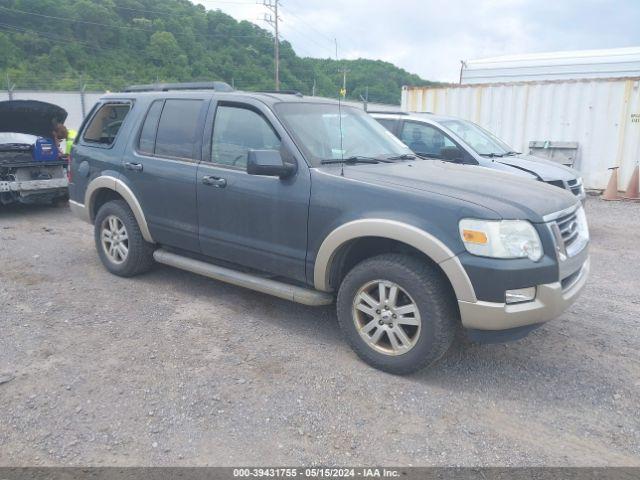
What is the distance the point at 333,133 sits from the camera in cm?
434

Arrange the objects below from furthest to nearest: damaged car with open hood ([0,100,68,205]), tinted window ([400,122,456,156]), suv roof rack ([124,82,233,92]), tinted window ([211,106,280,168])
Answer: damaged car with open hood ([0,100,68,205]) < tinted window ([400,122,456,156]) < suv roof rack ([124,82,233,92]) < tinted window ([211,106,280,168])

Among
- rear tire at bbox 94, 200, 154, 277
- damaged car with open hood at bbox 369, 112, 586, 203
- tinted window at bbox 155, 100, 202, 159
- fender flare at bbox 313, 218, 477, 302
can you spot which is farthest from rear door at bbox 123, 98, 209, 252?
damaged car with open hood at bbox 369, 112, 586, 203

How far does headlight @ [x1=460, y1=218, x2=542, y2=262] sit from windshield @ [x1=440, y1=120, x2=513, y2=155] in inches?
183

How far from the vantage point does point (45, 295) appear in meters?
4.89

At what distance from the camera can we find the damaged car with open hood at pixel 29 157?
26.5 feet

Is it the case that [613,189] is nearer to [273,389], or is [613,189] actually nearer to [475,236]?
[475,236]

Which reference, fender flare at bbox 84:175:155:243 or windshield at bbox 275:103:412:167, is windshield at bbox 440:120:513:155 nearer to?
windshield at bbox 275:103:412:167

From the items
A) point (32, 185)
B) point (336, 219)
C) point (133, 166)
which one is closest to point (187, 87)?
point (133, 166)

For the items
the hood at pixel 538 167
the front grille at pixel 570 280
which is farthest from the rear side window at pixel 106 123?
the hood at pixel 538 167

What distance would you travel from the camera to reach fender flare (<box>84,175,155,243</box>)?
4.99 metres

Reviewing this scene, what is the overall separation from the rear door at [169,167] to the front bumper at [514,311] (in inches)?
96.7

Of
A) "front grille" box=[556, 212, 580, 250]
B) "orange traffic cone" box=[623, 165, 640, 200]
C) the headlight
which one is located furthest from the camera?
"orange traffic cone" box=[623, 165, 640, 200]

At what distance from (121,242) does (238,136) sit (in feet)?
6.07

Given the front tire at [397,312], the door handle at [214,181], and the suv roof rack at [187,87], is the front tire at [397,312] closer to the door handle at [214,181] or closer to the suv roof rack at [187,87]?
the door handle at [214,181]
